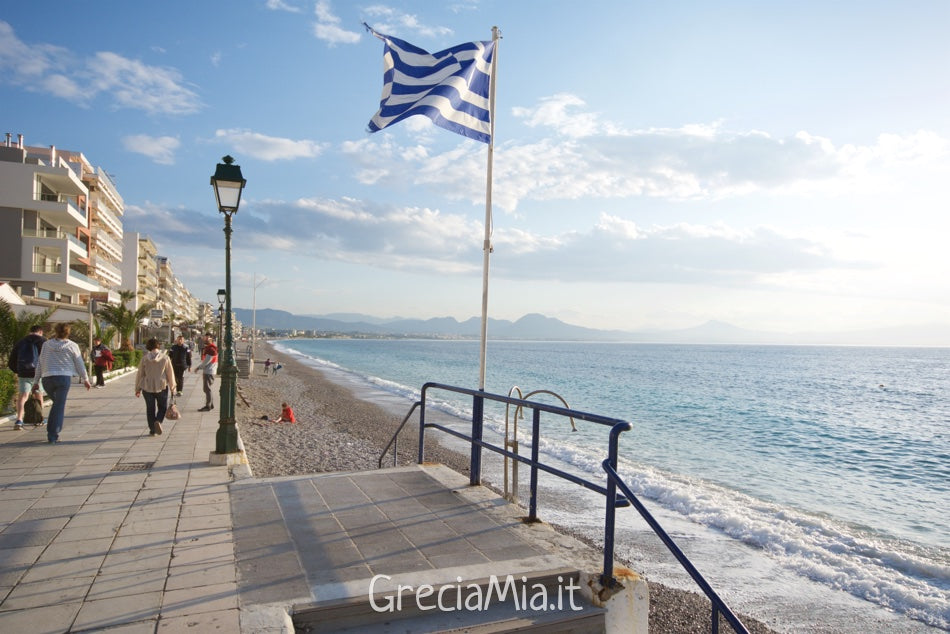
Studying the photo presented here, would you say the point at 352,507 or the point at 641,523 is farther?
the point at 641,523

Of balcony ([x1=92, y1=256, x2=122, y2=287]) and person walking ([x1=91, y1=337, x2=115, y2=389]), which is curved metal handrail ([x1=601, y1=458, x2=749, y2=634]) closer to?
person walking ([x1=91, y1=337, x2=115, y2=389])

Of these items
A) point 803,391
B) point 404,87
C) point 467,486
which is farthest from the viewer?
point 803,391

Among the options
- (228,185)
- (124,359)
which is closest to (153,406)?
(228,185)

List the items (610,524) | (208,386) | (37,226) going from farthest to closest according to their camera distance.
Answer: (37,226) < (208,386) < (610,524)

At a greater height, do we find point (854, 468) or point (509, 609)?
point (509, 609)

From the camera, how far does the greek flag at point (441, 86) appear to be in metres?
7.00

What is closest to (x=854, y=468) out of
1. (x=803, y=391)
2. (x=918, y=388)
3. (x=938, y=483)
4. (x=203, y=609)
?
(x=938, y=483)

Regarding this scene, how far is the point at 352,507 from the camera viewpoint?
5.47m

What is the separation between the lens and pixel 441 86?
704 cm

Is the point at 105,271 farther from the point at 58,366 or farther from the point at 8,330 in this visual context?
the point at 58,366

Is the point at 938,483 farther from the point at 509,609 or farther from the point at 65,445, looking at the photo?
the point at 65,445

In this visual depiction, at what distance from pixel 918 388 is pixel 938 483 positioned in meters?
49.8

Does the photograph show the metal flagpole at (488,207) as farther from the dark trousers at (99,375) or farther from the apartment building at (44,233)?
the apartment building at (44,233)

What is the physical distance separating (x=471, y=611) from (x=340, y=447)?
12.6 meters
